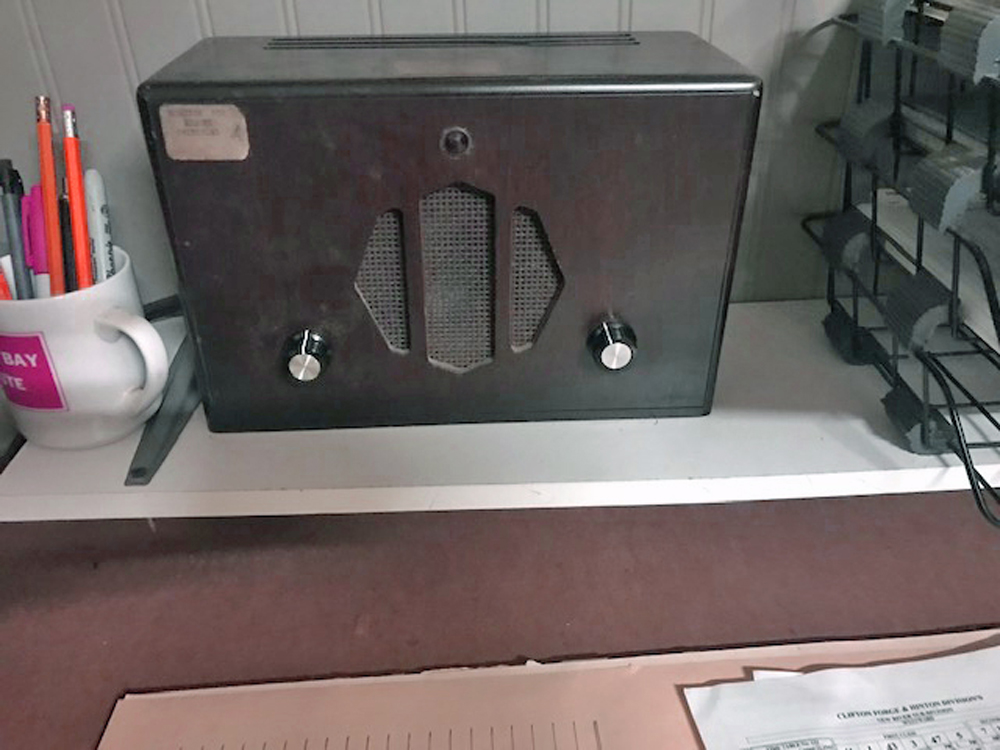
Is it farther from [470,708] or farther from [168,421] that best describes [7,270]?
[470,708]

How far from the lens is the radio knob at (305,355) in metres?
0.54

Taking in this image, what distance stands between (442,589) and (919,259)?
14.9 inches

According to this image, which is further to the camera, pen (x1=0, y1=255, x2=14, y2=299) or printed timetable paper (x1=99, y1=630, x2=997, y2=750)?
pen (x1=0, y1=255, x2=14, y2=299)

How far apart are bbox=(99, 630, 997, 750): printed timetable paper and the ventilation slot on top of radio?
0.40 metres

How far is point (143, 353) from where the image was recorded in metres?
0.56

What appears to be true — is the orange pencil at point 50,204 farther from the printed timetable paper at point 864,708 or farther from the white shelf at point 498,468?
the printed timetable paper at point 864,708

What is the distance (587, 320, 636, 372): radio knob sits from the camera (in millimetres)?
549

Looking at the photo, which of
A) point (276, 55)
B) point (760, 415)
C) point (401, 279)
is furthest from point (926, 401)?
point (276, 55)

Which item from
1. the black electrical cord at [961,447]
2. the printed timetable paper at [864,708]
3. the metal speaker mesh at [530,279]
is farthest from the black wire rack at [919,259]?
the metal speaker mesh at [530,279]

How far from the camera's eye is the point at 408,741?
0.48m

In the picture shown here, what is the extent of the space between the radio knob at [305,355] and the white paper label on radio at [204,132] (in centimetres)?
12

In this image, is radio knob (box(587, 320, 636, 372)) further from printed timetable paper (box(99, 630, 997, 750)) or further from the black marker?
the black marker

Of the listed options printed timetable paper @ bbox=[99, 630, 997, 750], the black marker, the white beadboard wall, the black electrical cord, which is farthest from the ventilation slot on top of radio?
printed timetable paper @ bbox=[99, 630, 997, 750]

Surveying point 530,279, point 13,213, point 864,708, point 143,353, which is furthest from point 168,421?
point 864,708
